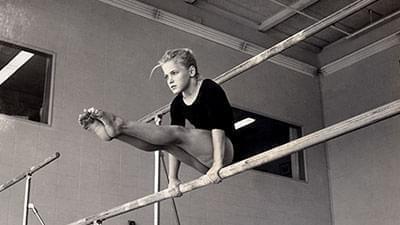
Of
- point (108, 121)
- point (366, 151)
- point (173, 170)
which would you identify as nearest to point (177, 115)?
point (173, 170)

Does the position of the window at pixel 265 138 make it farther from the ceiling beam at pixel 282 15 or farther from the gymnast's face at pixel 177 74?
the gymnast's face at pixel 177 74

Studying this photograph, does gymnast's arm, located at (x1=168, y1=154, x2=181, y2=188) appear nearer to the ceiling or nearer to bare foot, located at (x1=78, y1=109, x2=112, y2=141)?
bare foot, located at (x1=78, y1=109, x2=112, y2=141)

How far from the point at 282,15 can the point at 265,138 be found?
1778 millimetres

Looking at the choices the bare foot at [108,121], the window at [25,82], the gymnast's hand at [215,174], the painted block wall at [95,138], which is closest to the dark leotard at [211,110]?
the gymnast's hand at [215,174]

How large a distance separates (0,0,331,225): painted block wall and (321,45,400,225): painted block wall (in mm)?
687

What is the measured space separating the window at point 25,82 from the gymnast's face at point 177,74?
3465 mm

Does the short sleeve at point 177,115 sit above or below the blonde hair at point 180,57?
below

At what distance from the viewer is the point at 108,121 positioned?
3.11 m

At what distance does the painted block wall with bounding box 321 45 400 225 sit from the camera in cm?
870

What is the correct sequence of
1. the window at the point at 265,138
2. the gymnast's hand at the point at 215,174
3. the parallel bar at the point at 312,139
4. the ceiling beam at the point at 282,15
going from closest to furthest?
1. the parallel bar at the point at 312,139
2. the gymnast's hand at the point at 215,174
3. the ceiling beam at the point at 282,15
4. the window at the point at 265,138

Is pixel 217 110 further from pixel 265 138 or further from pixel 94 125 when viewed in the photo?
pixel 265 138

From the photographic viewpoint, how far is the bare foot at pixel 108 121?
309 centimetres

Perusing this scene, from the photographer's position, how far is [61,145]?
6.72 m

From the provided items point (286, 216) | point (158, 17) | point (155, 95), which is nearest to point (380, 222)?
point (286, 216)
